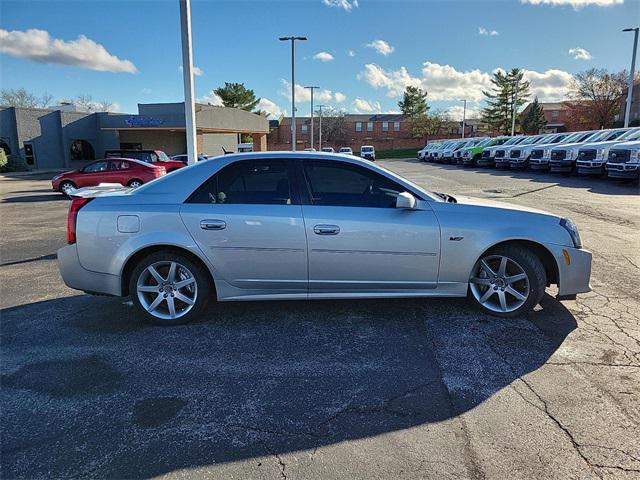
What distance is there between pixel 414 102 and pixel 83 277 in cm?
8554

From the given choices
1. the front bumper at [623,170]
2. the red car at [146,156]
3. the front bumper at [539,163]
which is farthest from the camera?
the front bumper at [539,163]

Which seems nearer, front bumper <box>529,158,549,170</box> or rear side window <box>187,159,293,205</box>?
rear side window <box>187,159,293,205</box>

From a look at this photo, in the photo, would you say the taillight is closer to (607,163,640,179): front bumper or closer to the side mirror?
the side mirror

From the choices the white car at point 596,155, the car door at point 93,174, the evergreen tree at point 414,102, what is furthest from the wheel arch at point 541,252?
the evergreen tree at point 414,102

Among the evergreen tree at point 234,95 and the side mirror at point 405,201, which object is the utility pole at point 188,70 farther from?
the evergreen tree at point 234,95

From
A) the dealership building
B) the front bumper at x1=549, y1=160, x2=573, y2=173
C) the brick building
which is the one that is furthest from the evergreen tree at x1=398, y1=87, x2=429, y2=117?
the front bumper at x1=549, y1=160, x2=573, y2=173

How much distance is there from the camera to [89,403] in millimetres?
3053

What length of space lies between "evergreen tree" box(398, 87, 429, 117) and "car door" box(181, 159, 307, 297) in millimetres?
83419

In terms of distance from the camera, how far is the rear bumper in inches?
170

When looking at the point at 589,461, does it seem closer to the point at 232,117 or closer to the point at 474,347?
the point at 474,347

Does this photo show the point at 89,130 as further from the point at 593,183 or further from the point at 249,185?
the point at 249,185

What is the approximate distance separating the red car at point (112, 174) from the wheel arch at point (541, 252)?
1491 cm

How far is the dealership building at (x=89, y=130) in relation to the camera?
34.8 metres

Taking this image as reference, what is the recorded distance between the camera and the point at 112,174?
55.1 feet
